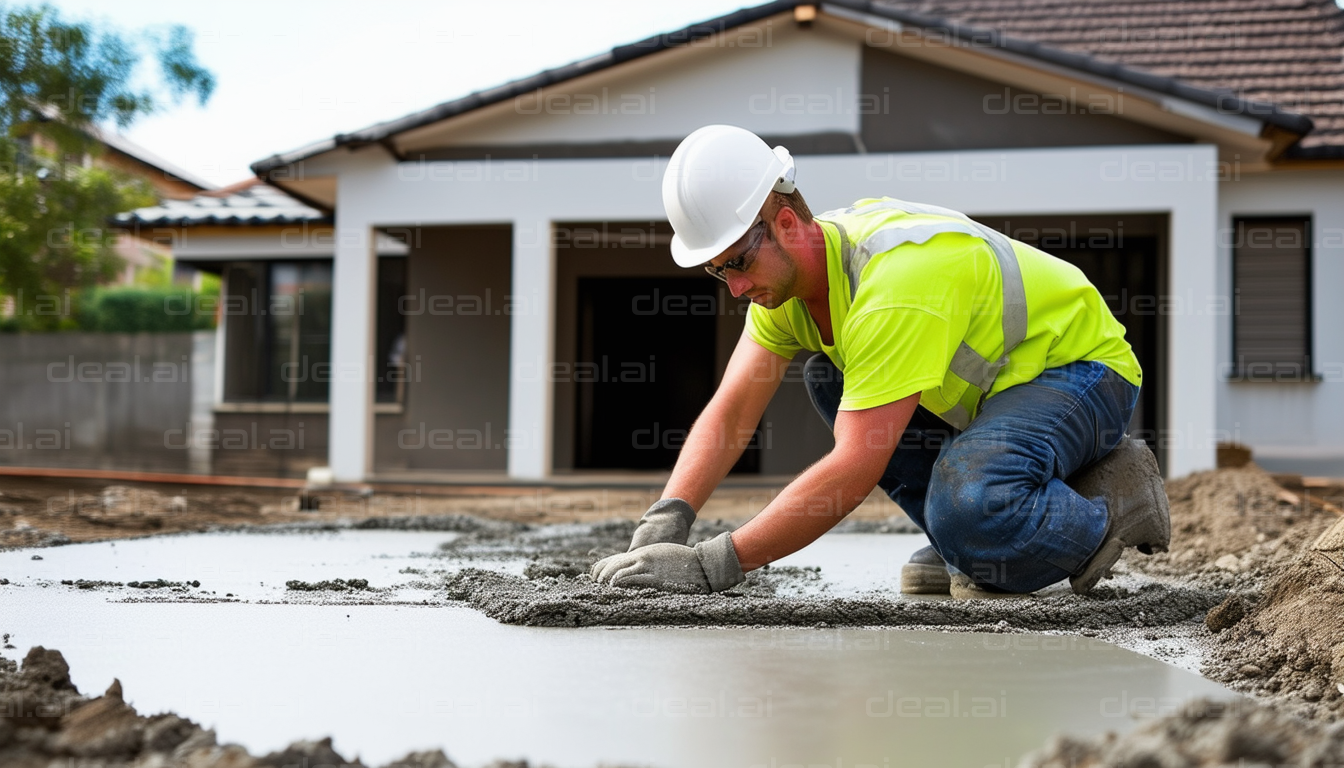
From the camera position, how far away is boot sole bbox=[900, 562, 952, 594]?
9.09 ft

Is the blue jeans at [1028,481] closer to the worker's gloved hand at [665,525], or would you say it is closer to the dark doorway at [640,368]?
the worker's gloved hand at [665,525]

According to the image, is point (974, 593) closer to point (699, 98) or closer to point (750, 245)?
point (750, 245)

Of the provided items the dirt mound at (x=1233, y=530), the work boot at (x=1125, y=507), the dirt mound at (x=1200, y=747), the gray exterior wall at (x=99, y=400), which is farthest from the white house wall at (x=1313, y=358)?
the gray exterior wall at (x=99, y=400)

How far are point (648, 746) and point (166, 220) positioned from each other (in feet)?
36.5

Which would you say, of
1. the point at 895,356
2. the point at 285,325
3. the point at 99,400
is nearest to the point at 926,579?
the point at 895,356

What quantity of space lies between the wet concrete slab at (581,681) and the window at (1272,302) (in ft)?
25.3

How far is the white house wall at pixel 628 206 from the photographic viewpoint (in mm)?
7641

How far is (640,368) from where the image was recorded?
11.4 m

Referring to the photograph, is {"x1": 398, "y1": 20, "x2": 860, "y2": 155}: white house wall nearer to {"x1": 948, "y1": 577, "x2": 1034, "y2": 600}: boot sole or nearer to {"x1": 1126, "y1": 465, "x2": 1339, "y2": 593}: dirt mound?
{"x1": 1126, "y1": 465, "x2": 1339, "y2": 593}: dirt mound

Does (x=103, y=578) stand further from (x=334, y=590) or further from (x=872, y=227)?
(x=872, y=227)

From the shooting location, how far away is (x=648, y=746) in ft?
4.38

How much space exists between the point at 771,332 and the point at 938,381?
0.69 m

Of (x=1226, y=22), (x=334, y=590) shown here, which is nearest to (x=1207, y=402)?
(x=1226, y=22)

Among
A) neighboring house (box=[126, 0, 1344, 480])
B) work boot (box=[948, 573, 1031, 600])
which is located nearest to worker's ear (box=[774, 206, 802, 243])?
work boot (box=[948, 573, 1031, 600])
